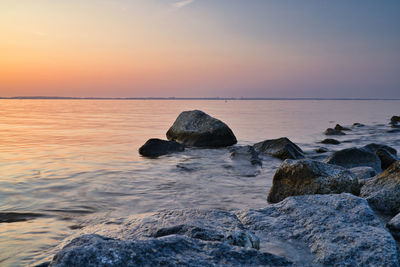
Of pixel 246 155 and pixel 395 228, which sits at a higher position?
pixel 395 228

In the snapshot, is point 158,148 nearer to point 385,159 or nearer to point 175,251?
point 385,159

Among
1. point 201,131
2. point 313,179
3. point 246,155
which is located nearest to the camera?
point 313,179

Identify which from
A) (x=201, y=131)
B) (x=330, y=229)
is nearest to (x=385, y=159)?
(x=201, y=131)

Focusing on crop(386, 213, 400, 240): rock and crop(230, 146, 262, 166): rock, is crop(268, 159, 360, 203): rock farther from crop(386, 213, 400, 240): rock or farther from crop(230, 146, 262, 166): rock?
crop(230, 146, 262, 166): rock

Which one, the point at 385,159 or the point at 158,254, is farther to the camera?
the point at 385,159

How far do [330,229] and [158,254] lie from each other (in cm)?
215

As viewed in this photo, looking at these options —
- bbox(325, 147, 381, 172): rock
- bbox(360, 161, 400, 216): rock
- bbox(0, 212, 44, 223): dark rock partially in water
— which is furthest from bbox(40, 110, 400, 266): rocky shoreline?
bbox(325, 147, 381, 172): rock

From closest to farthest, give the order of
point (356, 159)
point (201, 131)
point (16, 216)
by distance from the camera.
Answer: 1. point (16, 216)
2. point (356, 159)
3. point (201, 131)

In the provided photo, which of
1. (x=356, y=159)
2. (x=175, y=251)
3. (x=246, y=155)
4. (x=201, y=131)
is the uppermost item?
(x=175, y=251)

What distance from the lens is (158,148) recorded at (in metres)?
11.8

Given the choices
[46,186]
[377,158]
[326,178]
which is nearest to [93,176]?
[46,186]

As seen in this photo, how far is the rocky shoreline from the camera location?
98.5 inches

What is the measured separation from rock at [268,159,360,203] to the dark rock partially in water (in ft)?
14.3

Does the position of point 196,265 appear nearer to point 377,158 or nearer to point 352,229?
point 352,229
